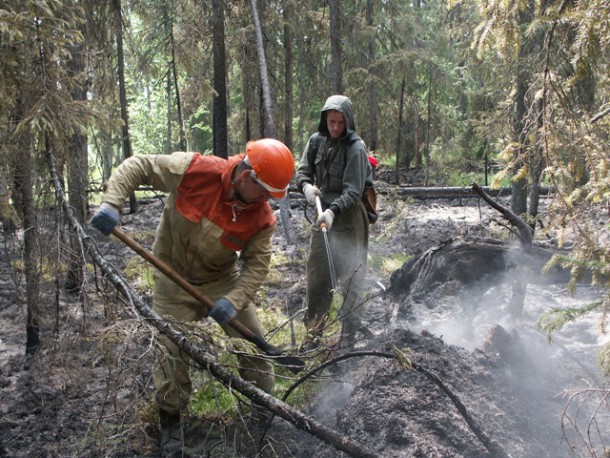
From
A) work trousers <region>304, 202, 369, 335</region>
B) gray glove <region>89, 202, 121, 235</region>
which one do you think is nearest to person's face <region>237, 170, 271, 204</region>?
gray glove <region>89, 202, 121, 235</region>

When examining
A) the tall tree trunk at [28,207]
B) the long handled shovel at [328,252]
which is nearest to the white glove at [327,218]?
the long handled shovel at [328,252]

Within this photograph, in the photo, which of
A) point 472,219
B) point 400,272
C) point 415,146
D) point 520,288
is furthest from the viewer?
point 415,146

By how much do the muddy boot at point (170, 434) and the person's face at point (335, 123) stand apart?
2.94 m

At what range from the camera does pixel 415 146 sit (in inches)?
829

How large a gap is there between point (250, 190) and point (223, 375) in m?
1.34

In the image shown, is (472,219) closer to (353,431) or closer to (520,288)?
(520,288)

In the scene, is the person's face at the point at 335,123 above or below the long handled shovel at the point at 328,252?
above

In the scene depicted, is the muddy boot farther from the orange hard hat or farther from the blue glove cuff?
the orange hard hat

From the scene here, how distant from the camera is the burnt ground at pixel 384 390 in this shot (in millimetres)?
3678

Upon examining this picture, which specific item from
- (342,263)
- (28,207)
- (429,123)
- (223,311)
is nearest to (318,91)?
(429,123)

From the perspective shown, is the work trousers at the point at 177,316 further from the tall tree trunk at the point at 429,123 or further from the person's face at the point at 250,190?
the tall tree trunk at the point at 429,123

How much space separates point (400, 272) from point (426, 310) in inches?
33.2

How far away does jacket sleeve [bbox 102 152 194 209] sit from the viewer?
12.6 feet

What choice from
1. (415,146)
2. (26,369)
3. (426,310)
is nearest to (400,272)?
(426,310)
